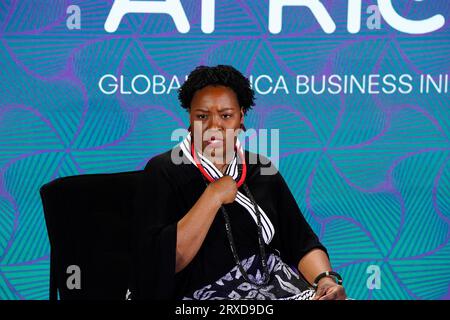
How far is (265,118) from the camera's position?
276 centimetres

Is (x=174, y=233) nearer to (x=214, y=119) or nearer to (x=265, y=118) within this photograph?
(x=214, y=119)

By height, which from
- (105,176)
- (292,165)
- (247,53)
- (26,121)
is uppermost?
(247,53)

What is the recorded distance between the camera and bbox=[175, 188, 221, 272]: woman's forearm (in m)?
2.11

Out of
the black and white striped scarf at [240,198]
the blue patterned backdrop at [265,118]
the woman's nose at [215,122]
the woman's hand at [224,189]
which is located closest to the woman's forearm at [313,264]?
the black and white striped scarf at [240,198]

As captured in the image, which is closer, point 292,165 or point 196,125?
point 196,125

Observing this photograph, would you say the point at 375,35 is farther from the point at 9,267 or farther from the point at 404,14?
the point at 9,267

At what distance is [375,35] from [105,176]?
1394 millimetres

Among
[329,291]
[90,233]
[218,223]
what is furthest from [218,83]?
[329,291]

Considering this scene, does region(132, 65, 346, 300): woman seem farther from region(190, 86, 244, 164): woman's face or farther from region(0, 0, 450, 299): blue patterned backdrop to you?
region(0, 0, 450, 299): blue patterned backdrop

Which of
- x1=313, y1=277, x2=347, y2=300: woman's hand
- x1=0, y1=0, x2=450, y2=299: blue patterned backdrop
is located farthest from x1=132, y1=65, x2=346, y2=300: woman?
x1=0, y1=0, x2=450, y2=299: blue patterned backdrop

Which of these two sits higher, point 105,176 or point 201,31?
point 201,31

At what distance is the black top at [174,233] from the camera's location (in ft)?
7.04

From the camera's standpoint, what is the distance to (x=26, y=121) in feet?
8.87

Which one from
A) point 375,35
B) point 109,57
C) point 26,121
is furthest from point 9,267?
point 375,35
